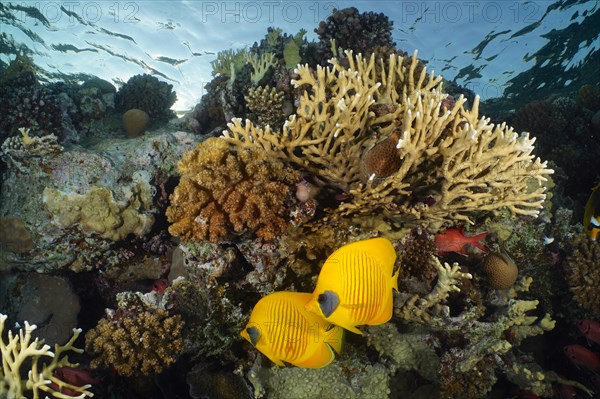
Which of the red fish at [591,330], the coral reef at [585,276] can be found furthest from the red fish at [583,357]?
the coral reef at [585,276]

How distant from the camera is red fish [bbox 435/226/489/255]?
3789 millimetres

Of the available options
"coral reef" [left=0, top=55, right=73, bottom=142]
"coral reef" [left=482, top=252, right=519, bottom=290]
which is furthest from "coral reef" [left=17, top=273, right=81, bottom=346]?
"coral reef" [left=482, top=252, right=519, bottom=290]

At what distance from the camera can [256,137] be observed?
3.19m

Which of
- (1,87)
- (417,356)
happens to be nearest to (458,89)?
(417,356)

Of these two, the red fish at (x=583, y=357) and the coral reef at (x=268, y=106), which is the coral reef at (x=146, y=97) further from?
the red fish at (x=583, y=357)

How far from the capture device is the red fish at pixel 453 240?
12.4 feet

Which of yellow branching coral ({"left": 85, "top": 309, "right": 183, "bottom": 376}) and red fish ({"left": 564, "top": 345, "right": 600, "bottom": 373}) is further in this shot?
red fish ({"left": 564, "top": 345, "right": 600, "bottom": 373})

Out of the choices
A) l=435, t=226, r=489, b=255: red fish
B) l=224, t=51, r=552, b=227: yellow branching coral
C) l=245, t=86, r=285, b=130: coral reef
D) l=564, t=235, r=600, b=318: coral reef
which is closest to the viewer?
l=224, t=51, r=552, b=227: yellow branching coral

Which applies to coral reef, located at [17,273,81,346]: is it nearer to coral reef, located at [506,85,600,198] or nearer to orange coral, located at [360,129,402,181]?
orange coral, located at [360,129,402,181]

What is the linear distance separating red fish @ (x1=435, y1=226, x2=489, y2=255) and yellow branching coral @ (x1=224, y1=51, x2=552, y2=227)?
21.9 inches

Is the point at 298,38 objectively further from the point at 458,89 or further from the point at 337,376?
the point at 337,376

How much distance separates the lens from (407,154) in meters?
2.72

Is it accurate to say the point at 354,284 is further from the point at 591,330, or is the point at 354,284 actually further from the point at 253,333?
the point at 591,330

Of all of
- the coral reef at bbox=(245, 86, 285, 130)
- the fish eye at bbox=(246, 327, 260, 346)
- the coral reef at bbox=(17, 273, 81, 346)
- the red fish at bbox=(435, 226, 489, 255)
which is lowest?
the coral reef at bbox=(17, 273, 81, 346)
